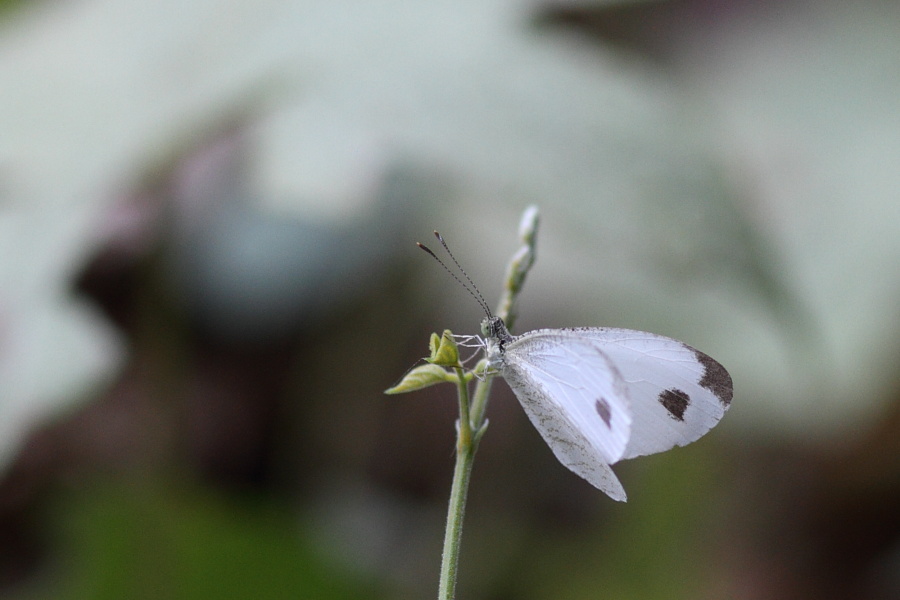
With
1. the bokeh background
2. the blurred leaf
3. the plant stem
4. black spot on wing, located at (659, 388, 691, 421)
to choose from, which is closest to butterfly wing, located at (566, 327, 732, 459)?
black spot on wing, located at (659, 388, 691, 421)

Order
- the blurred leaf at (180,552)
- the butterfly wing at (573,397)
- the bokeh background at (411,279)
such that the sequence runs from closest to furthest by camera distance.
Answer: the butterfly wing at (573,397) → the bokeh background at (411,279) → the blurred leaf at (180,552)

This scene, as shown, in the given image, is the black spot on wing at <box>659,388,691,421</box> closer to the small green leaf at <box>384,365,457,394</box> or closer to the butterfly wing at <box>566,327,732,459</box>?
the butterfly wing at <box>566,327,732,459</box>

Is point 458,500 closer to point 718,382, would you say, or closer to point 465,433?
point 465,433

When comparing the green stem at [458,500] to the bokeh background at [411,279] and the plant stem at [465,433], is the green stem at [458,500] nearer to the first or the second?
the plant stem at [465,433]

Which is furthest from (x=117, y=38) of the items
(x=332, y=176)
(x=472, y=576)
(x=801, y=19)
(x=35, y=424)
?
(x=801, y=19)

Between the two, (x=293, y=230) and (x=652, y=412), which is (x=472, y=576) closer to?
(x=293, y=230)

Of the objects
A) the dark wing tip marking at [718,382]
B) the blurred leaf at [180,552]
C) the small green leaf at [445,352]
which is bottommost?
the blurred leaf at [180,552]

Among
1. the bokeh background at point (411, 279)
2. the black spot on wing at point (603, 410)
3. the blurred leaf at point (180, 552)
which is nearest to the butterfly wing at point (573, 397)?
the black spot on wing at point (603, 410)
